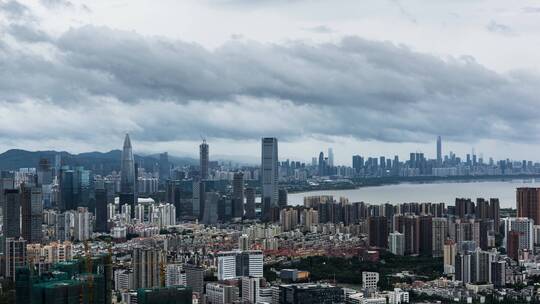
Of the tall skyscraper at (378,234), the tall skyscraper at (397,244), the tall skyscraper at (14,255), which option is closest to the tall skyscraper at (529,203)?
the tall skyscraper at (378,234)

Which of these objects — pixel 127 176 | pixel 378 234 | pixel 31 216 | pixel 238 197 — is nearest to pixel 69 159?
pixel 127 176

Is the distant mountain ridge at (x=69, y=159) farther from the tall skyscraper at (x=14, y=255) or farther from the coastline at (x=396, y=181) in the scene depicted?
the tall skyscraper at (x=14, y=255)

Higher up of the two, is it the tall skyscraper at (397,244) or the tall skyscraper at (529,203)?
the tall skyscraper at (529,203)

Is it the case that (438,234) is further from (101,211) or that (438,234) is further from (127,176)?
(127,176)

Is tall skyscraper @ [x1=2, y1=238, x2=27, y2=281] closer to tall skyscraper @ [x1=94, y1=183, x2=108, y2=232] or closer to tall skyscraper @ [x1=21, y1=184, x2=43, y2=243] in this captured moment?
tall skyscraper @ [x1=21, y1=184, x2=43, y2=243]

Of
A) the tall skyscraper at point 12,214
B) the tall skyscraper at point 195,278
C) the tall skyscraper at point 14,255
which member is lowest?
the tall skyscraper at point 195,278

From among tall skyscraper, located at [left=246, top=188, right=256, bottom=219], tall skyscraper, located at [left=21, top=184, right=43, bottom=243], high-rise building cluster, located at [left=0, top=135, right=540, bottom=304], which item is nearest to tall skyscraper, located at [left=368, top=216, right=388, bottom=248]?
high-rise building cluster, located at [left=0, top=135, right=540, bottom=304]
